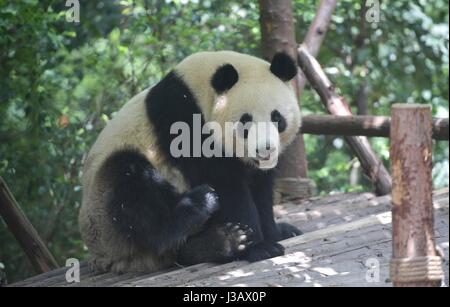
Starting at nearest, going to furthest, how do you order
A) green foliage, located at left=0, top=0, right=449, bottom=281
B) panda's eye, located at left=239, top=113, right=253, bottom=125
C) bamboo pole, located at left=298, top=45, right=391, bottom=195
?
panda's eye, located at left=239, top=113, right=253, bottom=125
bamboo pole, located at left=298, top=45, right=391, bottom=195
green foliage, located at left=0, top=0, right=449, bottom=281

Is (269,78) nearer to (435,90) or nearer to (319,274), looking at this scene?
(319,274)

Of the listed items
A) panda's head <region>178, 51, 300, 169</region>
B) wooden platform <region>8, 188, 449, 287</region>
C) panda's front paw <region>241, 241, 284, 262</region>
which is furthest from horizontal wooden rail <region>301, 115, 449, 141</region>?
panda's front paw <region>241, 241, 284, 262</region>

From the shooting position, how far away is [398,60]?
9.80 m

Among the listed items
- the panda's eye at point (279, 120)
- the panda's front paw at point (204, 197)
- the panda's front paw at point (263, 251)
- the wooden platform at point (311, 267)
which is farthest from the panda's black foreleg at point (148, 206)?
the panda's eye at point (279, 120)

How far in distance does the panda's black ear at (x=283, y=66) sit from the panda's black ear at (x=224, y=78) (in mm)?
323

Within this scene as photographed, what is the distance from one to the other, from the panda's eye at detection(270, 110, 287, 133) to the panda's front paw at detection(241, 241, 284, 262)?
0.77m

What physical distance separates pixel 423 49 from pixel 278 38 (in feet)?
9.65

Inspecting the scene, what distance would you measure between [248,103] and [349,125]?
1.74 meters

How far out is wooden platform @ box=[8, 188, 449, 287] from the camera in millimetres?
4340

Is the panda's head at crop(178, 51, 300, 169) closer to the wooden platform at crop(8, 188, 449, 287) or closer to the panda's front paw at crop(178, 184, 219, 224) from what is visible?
the panda's front paw at crop(178, 184, 219, 224)

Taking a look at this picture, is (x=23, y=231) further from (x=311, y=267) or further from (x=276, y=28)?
(x=276, y=28)

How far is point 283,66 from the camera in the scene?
5.22 m

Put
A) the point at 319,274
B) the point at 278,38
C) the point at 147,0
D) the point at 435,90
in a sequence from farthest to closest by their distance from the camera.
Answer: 1. the point at 435,90
2. the point at 147,0
3. the point at 278,38
4. the point at 319,274

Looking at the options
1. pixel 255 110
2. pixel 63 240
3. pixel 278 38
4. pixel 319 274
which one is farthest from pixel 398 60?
pixel 319 274
